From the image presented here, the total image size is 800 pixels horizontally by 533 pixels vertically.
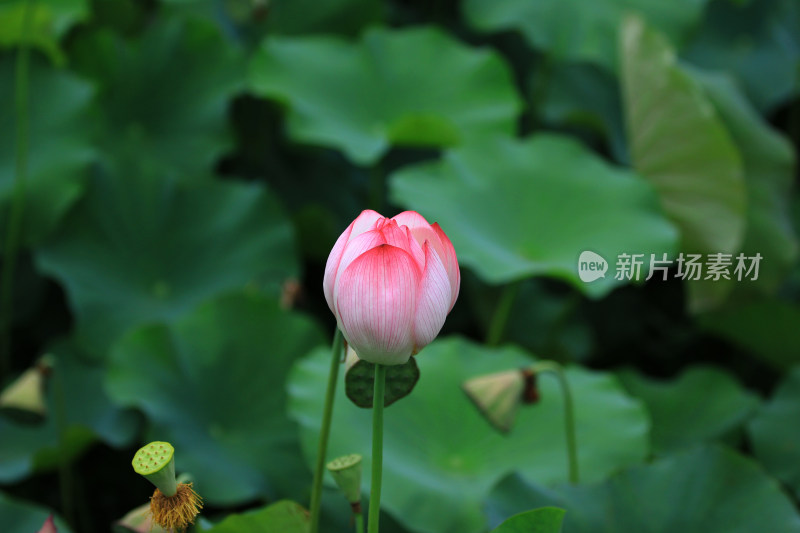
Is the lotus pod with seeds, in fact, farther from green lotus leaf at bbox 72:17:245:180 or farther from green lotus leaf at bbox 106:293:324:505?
green lotus leaf at bbox 72:17:245:180

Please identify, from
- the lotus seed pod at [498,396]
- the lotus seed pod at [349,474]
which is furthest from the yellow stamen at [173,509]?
the lotus seed pod at [498,396]

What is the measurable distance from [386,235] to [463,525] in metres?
0.59

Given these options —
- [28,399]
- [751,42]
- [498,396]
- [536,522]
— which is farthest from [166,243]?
[751,42]

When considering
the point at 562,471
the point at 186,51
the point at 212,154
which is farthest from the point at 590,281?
the point at 186,51

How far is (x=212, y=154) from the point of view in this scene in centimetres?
158

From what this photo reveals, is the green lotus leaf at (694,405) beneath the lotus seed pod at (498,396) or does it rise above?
beneath

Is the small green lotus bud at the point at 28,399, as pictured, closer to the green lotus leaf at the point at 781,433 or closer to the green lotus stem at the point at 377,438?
the green lotus stem at the point at 377,438

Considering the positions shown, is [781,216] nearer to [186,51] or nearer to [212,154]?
[212,154]

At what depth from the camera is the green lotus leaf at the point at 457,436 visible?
36.7 inches

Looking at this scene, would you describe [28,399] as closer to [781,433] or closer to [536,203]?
[536,203]

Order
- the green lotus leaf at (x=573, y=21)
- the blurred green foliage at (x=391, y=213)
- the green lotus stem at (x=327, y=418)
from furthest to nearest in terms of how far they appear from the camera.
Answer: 1. the green lotus leaf at (x=573, y=21)
2. the blurred green foliage at (x=391, y=213)
3. the green lotus stem at (x=327, y=418)

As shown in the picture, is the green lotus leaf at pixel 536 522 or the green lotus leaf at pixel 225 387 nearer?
the green lotus leaf at pixel 536 522

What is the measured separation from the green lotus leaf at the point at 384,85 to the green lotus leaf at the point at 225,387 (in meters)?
0.47

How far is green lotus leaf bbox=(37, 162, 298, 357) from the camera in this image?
141 centimetres
